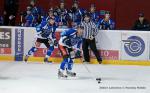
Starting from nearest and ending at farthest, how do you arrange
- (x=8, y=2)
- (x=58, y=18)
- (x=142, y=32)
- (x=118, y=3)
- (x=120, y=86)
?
(x=120, y=86)
(x=142, y=32)
(x=58, y=18)
(x=8, y=2)
(x=118, y=3)

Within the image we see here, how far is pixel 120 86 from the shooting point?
9.47 m

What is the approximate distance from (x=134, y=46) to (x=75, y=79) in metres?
2.96

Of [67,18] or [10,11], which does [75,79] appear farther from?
[10,11]

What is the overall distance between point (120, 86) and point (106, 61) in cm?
335

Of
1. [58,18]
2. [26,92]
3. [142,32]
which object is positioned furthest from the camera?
[58,18]

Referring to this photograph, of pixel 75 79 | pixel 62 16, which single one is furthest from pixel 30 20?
pixel 75 79

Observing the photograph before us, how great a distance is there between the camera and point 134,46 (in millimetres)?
12695

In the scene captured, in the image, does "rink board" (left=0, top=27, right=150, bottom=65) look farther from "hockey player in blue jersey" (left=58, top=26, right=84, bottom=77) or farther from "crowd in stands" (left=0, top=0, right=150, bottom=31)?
"hockey player in blue jersey" (left=58, top=26, right=84, bottom=77)

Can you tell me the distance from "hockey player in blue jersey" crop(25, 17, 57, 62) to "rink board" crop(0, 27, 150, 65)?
0.95 ft

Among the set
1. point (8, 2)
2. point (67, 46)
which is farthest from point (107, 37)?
point (8, 2)

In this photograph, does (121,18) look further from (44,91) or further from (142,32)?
(44,91)

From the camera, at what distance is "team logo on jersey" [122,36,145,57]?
41.6ft

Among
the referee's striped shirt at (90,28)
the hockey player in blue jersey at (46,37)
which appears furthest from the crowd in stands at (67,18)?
the hockey player in blue jersey at (46,37)

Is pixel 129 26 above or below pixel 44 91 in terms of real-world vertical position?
above
